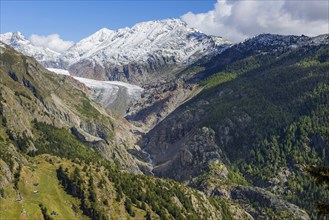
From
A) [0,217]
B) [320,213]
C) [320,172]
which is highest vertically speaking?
[320,172]

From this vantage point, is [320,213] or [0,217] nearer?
[320,213]

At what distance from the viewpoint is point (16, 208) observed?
190500mm

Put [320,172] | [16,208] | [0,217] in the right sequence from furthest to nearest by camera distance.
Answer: [16,208], [0,217], [320,172]

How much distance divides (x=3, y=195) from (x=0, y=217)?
66.5ft

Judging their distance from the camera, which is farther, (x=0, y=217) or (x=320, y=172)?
(x=0, y=217)

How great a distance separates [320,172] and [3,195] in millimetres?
185464

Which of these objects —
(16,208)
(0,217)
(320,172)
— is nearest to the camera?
(320,172)

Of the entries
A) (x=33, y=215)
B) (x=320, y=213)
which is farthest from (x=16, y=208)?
(x=320, y=213)

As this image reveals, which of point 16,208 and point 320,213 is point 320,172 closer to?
point 320,213

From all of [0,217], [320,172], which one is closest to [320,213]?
[320,172]

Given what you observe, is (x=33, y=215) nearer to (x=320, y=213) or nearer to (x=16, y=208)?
(x=16, y=208)

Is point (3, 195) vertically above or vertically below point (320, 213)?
below

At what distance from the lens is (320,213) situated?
35656 mm

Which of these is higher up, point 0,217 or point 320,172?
point 320,172
